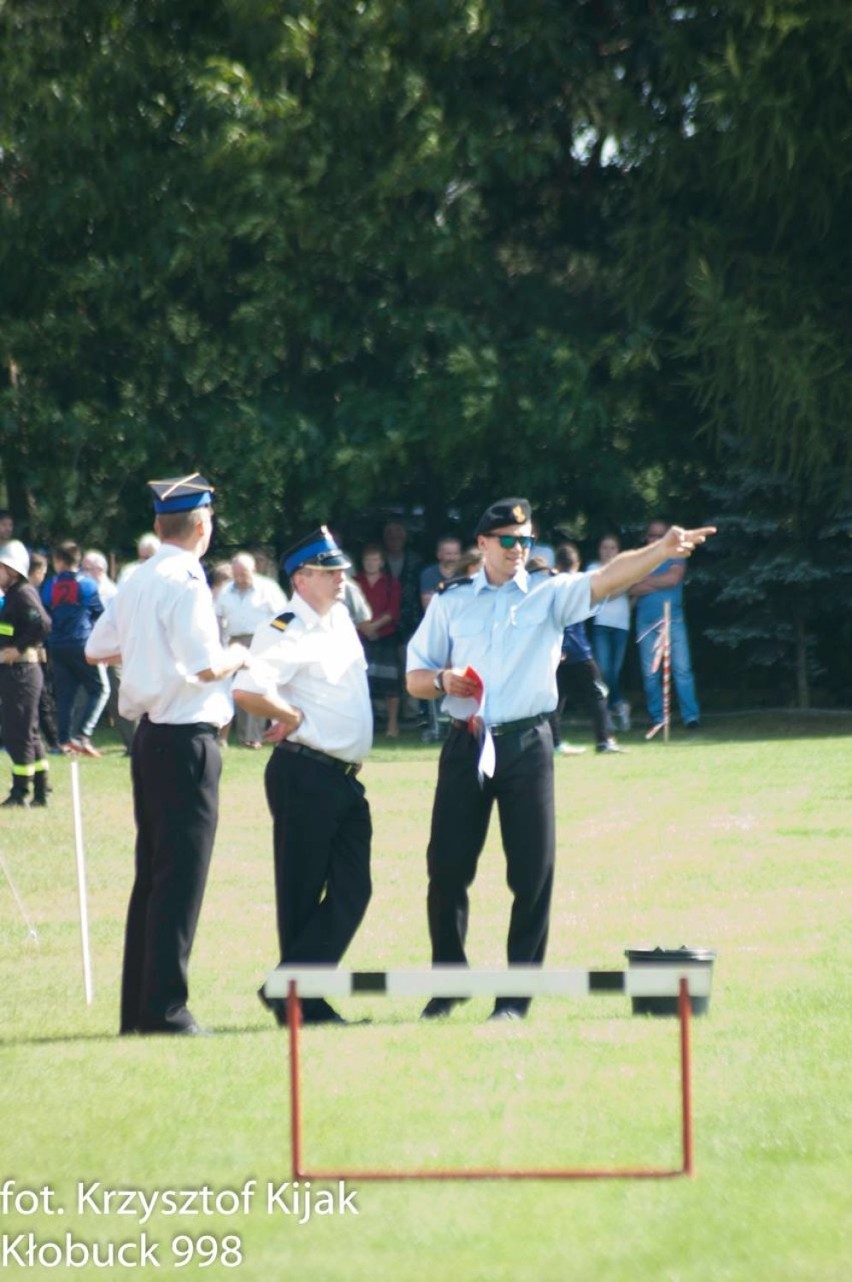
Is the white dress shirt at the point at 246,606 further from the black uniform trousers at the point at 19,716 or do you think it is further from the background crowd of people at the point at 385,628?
the black uniform trousers at the point at 19,716

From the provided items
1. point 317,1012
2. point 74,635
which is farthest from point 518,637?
point 74,635

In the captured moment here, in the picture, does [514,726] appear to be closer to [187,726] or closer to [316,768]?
[316,768]

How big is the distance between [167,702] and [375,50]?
1800 centimetres

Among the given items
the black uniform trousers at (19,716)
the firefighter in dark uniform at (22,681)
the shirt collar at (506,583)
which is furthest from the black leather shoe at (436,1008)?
the black uniform trousers at (19,716)

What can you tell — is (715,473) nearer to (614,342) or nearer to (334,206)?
(614,342)

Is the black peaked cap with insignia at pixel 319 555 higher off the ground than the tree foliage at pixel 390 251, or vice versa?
the tree foliage at pixel 390 251

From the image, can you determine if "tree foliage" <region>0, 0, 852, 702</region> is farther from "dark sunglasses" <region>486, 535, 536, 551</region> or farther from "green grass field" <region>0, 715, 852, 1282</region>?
"dark sunglasses" <region>486, 535, 536, 551</region>

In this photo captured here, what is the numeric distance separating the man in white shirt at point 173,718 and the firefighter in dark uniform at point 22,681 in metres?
8.55

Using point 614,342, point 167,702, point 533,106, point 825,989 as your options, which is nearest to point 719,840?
point 825,989

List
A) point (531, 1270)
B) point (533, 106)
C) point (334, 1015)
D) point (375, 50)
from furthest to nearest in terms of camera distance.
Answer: point (533, 106), point (375, 50), point (334, 1015), point (531, 1270)

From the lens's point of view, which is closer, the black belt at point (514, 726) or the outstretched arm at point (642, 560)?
the outstretched arm at point (642, 560)

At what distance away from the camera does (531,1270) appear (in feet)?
18.3

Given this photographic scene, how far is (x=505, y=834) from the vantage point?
942 cm

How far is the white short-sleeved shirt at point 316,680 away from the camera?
9.27 metres
